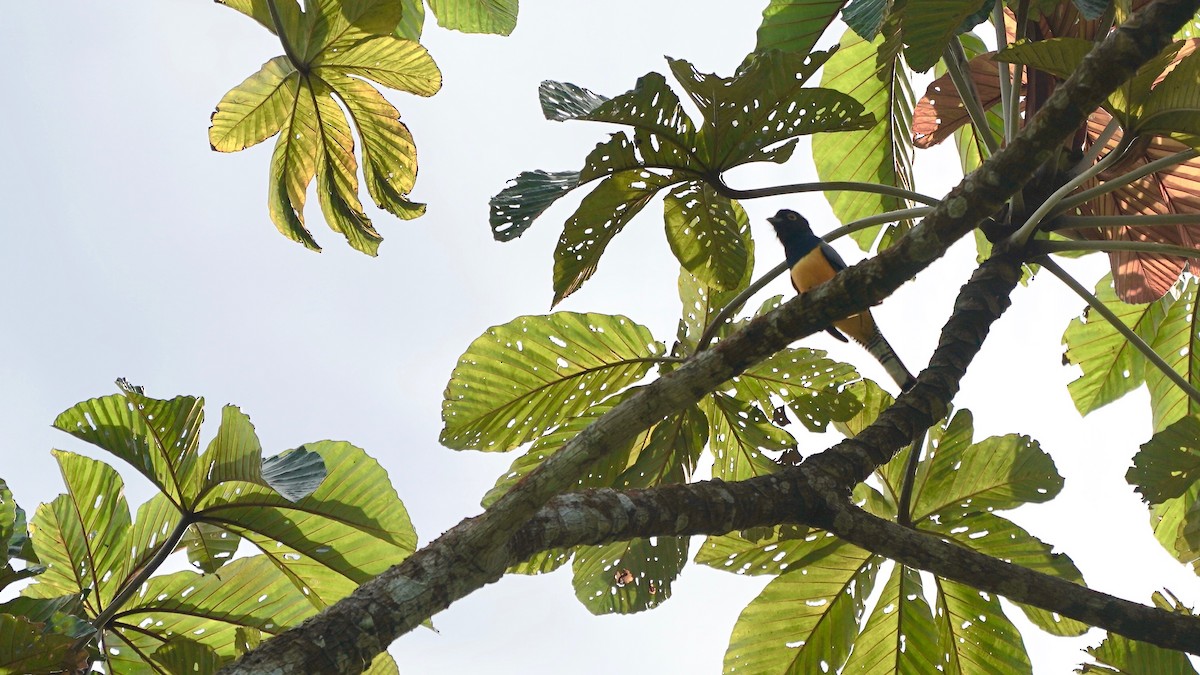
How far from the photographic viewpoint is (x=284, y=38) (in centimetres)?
296

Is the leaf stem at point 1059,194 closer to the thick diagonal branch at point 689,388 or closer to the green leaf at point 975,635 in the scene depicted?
the thick diagonal branch at point 689,388

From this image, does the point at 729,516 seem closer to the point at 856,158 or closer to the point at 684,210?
the point at 684,210

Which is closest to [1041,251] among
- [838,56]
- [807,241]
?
[838,56]

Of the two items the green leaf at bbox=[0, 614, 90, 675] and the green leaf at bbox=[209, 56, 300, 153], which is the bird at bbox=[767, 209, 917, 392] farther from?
the green leaf at bbox=[0, 614, 90, 675]

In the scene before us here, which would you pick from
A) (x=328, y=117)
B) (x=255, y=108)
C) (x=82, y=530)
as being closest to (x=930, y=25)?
(x=328, y=117)

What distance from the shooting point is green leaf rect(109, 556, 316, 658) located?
238 centimetres

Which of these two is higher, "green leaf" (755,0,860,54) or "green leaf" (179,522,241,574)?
"green leaf" (755,0,860,54)

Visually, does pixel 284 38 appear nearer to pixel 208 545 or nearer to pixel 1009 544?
pixel 208 545

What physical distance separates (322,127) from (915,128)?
2217 mm

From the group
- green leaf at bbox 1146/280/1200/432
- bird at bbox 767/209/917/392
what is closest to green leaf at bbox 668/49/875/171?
bird at bbox 767/209/917/392

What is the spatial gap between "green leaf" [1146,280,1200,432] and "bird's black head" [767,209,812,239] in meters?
1.60

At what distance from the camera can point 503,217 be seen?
93.7 inches

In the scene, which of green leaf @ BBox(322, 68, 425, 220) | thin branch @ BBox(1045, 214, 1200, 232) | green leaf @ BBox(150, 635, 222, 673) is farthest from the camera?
green leaf @ BBox(322, 68, 425, 220)

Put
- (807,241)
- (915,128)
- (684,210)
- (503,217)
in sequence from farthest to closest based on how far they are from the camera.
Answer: (807,241) < (915,128) < (684,210) < (503,217)
